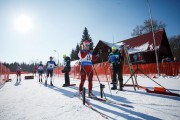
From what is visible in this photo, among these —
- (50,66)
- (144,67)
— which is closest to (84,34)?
(144,67)

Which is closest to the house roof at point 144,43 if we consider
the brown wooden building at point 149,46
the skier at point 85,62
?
the brown wooden building at point 149,46

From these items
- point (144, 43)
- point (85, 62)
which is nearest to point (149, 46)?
point (144, 43)

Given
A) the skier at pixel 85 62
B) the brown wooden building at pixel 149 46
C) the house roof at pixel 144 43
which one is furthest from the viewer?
the house roof at pixel 144 43

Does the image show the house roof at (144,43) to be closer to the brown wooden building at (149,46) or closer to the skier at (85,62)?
the brown wooden building at (149,46)

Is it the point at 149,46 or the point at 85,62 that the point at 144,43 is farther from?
the point at 85,62

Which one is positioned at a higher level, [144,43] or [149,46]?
[144,43]

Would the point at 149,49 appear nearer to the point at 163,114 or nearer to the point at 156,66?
the point at 156,66

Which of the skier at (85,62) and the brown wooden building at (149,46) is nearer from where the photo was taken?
the skier at (85,62)

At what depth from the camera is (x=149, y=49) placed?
2647cm

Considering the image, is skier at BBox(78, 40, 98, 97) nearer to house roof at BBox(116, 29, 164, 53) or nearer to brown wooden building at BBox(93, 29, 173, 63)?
brown wooden building at BBox(93, 29, 173, 63)

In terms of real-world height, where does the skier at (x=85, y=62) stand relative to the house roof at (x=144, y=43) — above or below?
below

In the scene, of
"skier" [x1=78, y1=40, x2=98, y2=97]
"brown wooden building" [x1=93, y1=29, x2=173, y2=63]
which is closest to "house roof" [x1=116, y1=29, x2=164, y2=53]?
"brown wooden building" [x1=93, y1=29, x2=173, y2=63]

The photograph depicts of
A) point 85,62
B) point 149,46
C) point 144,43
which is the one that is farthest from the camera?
point 144,43

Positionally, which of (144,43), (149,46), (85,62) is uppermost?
(144,43)
